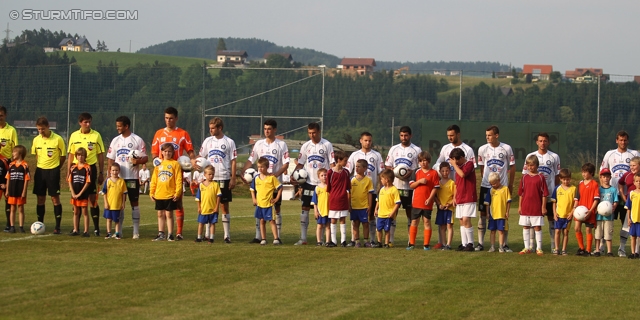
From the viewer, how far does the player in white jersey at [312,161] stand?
1377 centimetres

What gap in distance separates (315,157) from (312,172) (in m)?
0.26

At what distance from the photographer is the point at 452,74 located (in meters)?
32.1

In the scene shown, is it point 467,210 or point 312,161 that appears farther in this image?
point 312,161

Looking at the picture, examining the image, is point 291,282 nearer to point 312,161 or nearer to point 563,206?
point 312,161

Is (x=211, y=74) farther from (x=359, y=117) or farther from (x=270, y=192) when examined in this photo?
(x=270, y=192)

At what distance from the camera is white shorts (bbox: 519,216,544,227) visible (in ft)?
42.5

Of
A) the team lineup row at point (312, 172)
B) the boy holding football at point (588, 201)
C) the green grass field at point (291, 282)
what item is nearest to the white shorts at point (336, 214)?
the team lineup row at point (312, 172)

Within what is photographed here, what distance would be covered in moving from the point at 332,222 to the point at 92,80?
23.5 meters

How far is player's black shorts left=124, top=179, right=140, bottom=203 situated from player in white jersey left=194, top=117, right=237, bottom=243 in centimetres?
115

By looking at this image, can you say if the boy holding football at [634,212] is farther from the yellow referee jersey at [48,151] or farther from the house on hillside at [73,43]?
the house on hillside at [73,43]

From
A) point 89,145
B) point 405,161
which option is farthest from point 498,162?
point 89,145

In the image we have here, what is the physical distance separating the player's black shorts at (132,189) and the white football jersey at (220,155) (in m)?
1.15

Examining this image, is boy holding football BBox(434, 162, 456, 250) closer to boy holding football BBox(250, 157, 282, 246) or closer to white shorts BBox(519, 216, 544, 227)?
white shorts BBox(519, 216, 544, 227)

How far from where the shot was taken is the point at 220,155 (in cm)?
1382
